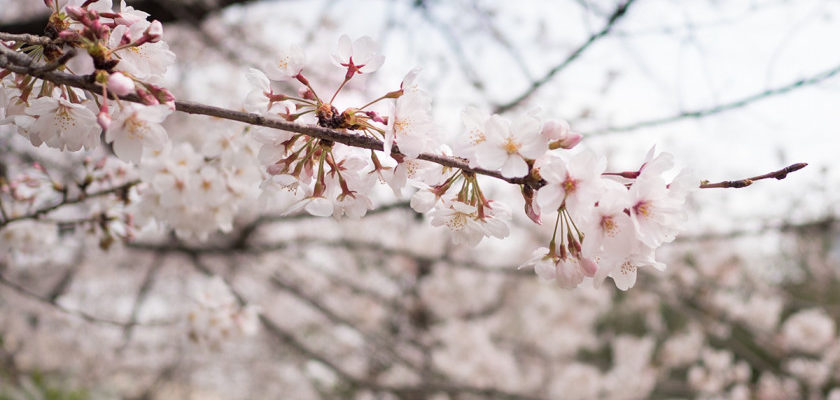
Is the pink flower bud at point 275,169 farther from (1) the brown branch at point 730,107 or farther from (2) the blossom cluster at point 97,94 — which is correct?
(1) the brown branch at point 730,107

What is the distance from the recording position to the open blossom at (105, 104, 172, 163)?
2.61 feet

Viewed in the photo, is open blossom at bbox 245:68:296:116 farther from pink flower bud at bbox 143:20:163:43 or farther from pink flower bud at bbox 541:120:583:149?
pink flower bud at bbox 541:120:583:149

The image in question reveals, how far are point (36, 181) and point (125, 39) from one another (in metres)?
1.24

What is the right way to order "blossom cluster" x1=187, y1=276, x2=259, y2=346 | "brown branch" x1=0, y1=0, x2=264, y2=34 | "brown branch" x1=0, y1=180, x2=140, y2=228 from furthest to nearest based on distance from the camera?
"brown branch" x1=0, y1=0, x2=264, y2=34
"blossom cluster" x1=187, y1=276, x2=259, y2=346
"brown branch" x1=0, y1=180, x2=140, y2=228

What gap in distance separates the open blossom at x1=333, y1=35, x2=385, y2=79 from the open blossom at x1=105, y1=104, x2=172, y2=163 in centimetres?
33

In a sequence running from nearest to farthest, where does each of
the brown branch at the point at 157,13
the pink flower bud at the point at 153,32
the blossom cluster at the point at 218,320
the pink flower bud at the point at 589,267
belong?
1. the pink flower bud at the point at 153,32
2. the pink flower bud at the point at 589,267
3. the blossom cluster at the point at 218,320
4. the brown branch at the point at 157,13

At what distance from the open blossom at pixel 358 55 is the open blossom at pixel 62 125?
0.44m

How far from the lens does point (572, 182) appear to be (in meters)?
0.79

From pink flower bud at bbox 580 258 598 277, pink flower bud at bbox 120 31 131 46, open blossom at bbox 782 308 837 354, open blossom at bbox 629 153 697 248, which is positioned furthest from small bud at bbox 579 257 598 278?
open blossom at bbox 782 308 837 354

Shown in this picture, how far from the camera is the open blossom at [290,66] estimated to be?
94cm

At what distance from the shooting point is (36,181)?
170 centimetres

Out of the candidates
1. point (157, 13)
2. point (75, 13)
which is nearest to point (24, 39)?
point (75, 13)

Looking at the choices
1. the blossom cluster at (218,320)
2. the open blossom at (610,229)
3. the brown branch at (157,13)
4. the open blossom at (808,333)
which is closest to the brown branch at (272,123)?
the open blossom at (610,229)

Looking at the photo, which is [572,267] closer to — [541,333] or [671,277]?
[671,277]
